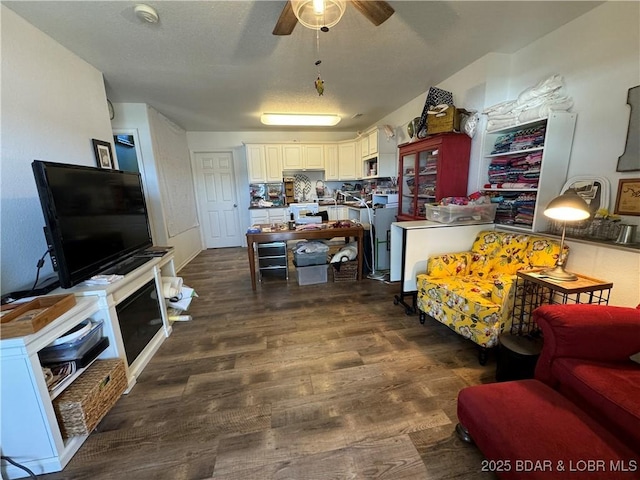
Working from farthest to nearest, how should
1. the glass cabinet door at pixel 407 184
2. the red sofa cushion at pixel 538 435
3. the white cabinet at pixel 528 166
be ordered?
the glass cabinet door at pixel 407 184 < the white cabinet at pixel 528 166 < the red sofa cushion at pixel 538 435

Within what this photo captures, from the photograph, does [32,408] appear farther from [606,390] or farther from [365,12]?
[365,12]

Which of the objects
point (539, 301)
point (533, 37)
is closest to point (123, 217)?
point (539, 301)

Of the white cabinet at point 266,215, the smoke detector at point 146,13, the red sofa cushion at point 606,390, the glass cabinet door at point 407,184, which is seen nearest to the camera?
the red sofa cushion at point 606,390

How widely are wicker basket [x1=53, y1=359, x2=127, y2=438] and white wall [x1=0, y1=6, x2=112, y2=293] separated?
2.68ft

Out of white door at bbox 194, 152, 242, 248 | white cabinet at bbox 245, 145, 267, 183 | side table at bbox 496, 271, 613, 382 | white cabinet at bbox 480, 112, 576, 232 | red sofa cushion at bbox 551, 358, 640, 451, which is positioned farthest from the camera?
white door at bbox 194, 152, 242, 248

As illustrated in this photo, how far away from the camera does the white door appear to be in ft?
17.0

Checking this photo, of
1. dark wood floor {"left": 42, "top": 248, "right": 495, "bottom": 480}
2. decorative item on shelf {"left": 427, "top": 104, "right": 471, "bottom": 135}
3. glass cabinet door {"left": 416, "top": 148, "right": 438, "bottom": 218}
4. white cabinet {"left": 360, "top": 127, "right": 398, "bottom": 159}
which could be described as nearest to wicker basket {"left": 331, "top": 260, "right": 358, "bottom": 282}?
dark wood floor {"left": 42, "top": 248, "right": 495, "bottom": 480}

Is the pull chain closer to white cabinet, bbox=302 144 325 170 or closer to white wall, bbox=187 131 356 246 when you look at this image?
white cabinet, bbox=302 144 325 170

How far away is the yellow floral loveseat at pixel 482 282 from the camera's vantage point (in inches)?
66.5

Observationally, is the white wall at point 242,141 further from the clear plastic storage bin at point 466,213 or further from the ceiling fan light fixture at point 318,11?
the ceiling fan light fixture at point 318,11

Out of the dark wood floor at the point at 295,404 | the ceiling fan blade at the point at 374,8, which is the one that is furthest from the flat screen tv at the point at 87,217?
the ceiling fan blade at the point at 374,8

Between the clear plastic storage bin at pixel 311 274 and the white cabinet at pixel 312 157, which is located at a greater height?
the white cabinet at pixel 312 157

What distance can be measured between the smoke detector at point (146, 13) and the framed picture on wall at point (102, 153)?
129cm

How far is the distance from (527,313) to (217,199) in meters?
5.26
